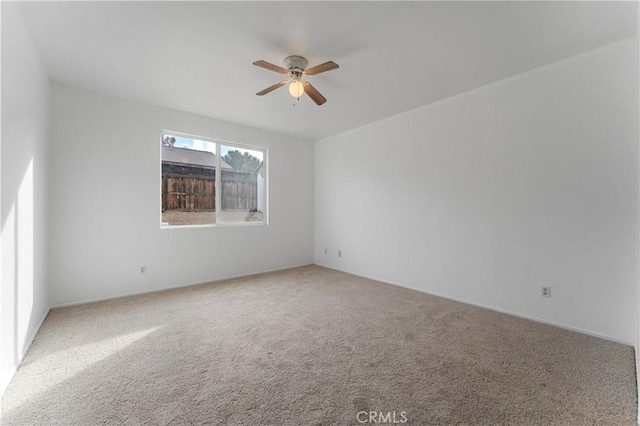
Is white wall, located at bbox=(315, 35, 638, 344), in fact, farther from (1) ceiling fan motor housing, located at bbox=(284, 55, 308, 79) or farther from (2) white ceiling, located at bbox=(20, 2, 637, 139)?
(1) ceiling fan motor housing, located at bbox=(284, 55, 308, 79)

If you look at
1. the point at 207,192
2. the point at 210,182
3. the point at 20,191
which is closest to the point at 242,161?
the point at 210,182

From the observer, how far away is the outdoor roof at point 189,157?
13.0ft

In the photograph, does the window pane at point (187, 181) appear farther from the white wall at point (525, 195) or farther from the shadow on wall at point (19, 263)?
the white wall at point (525, 195)

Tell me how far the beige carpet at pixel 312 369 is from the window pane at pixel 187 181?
4.90 feet

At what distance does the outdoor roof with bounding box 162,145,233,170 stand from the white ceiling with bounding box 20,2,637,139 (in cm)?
83

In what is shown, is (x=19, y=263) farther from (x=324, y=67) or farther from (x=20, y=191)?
(x=324, y=67)

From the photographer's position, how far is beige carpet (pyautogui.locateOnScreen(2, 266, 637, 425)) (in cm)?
154

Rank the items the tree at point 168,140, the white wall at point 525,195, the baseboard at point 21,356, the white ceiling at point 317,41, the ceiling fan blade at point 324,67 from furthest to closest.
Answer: the tree at point 168,140 → the white wall at point 525,195 → the ceiling fan blade at point 324,67 → the white ceiling at point 317,41 → the baseboard at point 21,356

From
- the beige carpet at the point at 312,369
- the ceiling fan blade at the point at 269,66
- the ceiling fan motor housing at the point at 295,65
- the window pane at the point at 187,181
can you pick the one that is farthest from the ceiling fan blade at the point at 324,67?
the window pane at the point at 187,181

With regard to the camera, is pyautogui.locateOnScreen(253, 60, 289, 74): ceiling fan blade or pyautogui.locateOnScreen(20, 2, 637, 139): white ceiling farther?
pyautogui.locateOnScreen(253, 60, 289, 74): ceiling fan blade

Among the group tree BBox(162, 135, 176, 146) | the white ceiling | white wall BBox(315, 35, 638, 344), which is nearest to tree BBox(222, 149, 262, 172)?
tree BBox(162, 135, 176, 146)

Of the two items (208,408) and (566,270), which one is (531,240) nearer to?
(566,270)

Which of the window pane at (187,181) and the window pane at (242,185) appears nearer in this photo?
the window pane at (187,181)

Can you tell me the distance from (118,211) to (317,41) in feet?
10.4
